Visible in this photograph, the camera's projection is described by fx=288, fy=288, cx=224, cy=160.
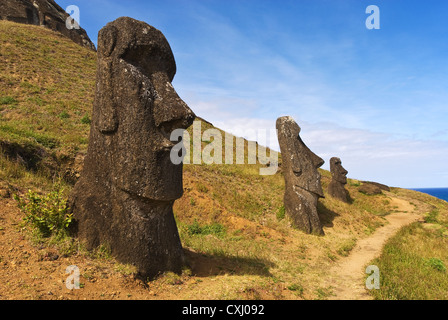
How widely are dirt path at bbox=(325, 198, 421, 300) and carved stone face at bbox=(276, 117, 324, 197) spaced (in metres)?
2.91

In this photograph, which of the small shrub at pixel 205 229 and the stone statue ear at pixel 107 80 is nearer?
the stone statue ear at pixel 107 80

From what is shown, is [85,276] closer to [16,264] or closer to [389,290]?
[16,264]

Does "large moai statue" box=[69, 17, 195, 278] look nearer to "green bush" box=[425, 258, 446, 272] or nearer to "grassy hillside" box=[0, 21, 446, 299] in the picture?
"grassy hillside" box=[0, 21, 446, 299]

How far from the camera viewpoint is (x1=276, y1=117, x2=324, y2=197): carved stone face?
1269 cm

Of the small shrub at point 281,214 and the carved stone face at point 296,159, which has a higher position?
the carved stone face at point 296,159

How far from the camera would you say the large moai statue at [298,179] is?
39.9ft

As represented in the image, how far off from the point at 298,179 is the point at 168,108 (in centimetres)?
862

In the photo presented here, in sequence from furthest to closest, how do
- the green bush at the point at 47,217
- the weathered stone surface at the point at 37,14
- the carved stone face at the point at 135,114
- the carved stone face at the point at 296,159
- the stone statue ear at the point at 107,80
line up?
the weathered stone surface at the point at 37,14, the carved stone face at the point at 296,159, the green bush at the point at 47,217, the stone statue ear at the point at 107,80, the carved stone face at the point at 135,114

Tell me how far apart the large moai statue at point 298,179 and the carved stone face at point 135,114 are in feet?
25.8

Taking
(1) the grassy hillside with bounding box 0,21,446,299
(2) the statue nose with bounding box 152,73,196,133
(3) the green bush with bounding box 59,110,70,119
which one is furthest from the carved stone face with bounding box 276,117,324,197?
(3) the green bush with bounding box 59,110,70,119

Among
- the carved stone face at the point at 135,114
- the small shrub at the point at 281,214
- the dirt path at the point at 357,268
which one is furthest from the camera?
the small shrub at the point at 281,214

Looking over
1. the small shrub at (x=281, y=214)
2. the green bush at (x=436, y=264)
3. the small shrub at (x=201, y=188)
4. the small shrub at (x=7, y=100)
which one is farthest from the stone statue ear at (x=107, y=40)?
the small shrub at (x=7, y=100)

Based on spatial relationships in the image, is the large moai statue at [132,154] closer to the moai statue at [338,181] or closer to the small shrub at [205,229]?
the small shrub at [205,229]
